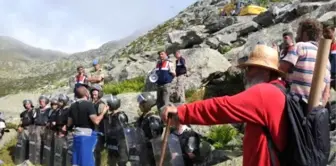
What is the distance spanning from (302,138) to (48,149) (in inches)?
381

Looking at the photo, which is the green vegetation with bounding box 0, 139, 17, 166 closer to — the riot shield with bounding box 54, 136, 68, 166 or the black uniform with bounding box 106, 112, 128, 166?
the riot shield with bounding box 54, 136, 68, 166

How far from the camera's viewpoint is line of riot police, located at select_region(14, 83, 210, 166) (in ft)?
28.2

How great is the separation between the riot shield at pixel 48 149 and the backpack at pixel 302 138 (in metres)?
9.27

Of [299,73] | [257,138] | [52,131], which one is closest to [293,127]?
[257,138]

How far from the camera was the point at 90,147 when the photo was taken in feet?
33.3

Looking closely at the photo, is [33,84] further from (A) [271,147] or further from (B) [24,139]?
(A) [271,147]

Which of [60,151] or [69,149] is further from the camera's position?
[60,151]

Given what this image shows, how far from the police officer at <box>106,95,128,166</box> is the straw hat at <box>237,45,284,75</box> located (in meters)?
5.57

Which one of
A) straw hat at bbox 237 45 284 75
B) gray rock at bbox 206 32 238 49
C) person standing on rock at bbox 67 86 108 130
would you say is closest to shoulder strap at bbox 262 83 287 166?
straw hat at bbox 237 45 284 75

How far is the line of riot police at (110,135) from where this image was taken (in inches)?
338

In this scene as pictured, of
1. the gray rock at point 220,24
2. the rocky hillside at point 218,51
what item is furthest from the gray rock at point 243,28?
the gray rock at point 220,24

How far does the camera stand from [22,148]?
46.3ft

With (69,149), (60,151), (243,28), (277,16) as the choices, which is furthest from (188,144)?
(243,28)

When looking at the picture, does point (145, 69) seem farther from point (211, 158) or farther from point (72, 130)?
point (211, 158)
